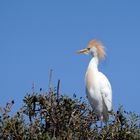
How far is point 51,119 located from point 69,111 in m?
0.32

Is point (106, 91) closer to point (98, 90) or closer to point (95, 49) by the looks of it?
point (98, 90)

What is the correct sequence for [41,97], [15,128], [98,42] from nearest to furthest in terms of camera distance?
[15,128] → [41,97] → [98,42]

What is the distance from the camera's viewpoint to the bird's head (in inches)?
389

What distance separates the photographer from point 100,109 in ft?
30.3

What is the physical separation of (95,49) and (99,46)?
0.64ft

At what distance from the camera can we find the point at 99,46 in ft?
32.8

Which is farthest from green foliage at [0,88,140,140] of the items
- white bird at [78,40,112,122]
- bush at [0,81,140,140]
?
white bird at [78,40,112,122]

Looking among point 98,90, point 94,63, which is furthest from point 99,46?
point 98,90

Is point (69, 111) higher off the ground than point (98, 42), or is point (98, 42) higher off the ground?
point (98, 42)

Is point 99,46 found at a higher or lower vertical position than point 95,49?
higher

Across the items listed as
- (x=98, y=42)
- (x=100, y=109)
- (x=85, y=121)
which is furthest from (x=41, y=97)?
(x=98, y=42)

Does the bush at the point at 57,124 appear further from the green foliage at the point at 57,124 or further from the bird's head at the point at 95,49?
the bird's head at the point at 95,49

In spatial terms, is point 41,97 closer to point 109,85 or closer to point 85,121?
point 85,121

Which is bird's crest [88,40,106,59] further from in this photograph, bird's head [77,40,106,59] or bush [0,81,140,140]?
bush [0,81,140,140]
